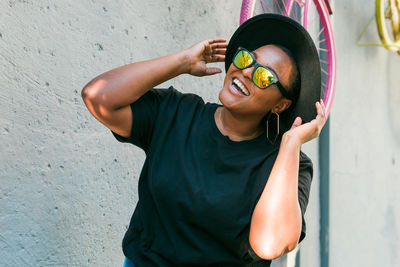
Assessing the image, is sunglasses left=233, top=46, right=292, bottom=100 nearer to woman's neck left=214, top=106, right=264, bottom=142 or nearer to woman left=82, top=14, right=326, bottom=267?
woman left=82, top=14, right=326, bottom=267

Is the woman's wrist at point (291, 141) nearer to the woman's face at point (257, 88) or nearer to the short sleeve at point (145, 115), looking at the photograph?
the woman's face at point (257, 88)

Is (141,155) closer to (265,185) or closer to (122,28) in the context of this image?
(122,28)

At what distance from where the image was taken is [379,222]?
5203 mm

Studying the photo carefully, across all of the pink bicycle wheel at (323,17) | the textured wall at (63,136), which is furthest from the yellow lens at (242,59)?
the pink bicycle wheel at (323,17)

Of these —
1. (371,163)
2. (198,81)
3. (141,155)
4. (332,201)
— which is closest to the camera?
(141,155)

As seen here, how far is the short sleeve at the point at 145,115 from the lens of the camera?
70.2 inches

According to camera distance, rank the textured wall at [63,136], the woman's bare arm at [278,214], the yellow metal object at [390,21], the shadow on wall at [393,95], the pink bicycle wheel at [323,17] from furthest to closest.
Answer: the shadow on wall at [393,95] → the yellow metal object at [390,21] → the pink bicycle wheel at [323,17] → the textured wall at [63,136] → the woman's bare arm at [278,214]

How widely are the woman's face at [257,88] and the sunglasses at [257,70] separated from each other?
14mm

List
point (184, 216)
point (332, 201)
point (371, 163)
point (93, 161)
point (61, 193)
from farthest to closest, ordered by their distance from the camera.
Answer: point (371, 163) → point (332, 201) → point (93, 161) → point (61, 193) → point (184, 216)

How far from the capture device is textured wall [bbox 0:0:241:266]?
2182 mm

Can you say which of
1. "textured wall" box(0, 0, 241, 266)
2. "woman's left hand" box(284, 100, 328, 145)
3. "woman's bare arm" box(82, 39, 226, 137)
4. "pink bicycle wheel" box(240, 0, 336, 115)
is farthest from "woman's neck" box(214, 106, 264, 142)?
"pink bicycle wheel" box(240, 0, 336, 115)

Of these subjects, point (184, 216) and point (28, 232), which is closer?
point (184, 216)

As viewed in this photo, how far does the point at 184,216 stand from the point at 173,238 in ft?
0.27

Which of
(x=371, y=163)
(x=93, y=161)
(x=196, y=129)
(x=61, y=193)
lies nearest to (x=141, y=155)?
(x=93, y=161)
